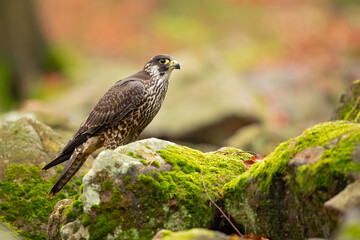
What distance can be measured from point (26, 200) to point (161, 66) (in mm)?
2549

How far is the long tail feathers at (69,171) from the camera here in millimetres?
5661

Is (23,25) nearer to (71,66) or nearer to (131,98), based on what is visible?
(71,66)

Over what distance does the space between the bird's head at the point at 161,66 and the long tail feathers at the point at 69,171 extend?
152 centimetres

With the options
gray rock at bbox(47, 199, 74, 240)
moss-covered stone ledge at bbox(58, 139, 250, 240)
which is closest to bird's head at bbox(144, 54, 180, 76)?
moss-covered stone ledge at bbox(58, 139, 250, 240)

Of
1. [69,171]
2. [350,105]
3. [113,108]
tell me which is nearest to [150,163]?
[69,171]

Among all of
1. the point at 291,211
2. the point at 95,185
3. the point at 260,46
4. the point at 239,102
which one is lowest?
the point at 291,211

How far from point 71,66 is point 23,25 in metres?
3.01

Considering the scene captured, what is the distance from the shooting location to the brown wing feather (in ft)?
21.0

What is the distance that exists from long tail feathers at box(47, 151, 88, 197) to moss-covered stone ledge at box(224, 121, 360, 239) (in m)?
2.10

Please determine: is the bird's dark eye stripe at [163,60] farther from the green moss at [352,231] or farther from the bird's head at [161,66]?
the green moss at [352,231]

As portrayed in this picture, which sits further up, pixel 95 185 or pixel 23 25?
pixel 23 25

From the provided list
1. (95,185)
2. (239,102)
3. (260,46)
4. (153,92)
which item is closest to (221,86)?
(239,102)

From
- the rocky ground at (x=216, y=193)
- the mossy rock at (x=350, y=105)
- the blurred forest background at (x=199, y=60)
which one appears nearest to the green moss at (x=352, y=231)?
the rocky ground at (x=216, y=193)

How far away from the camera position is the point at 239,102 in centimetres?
1247
